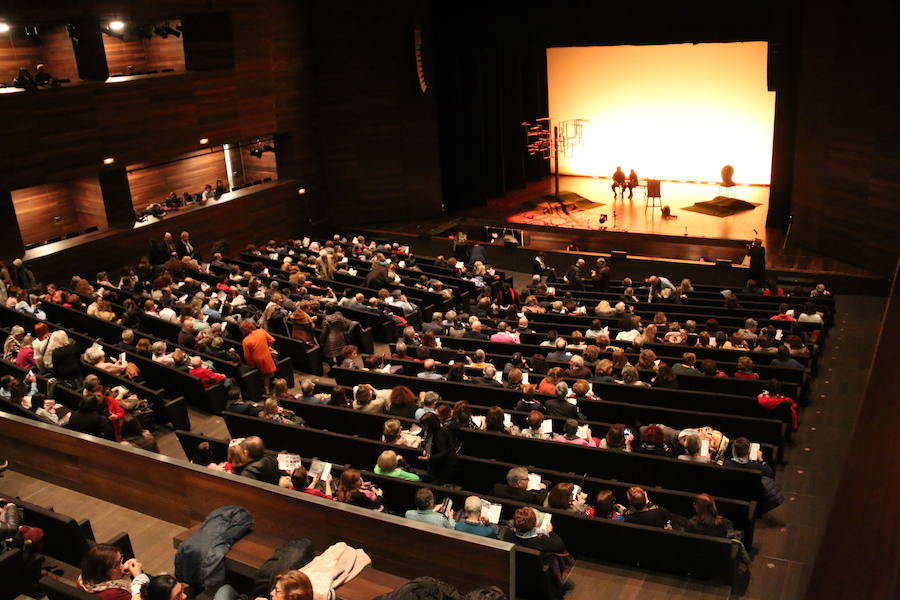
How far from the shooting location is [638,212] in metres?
18.0

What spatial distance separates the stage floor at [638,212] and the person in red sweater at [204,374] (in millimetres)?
10126

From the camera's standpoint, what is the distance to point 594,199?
19281mm

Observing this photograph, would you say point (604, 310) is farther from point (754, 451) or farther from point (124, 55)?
point (124, 55)

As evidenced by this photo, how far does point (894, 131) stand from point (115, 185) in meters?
13.6

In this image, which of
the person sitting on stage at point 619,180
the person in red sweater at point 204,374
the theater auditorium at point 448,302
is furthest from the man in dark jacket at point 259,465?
the person sitting on stage at point 619,180

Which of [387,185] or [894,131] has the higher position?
[894,131]

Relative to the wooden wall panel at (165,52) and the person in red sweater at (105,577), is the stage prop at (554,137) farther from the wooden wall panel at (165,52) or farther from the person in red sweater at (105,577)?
the person in red sweater at (105,577)

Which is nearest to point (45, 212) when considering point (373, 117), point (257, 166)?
point (257, 166)

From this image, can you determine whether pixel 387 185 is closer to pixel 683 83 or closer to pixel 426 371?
pixel 683 83

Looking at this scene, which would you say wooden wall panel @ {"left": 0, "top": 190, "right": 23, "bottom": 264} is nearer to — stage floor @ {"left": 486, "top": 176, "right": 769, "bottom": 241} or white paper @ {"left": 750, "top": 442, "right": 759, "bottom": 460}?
stage floor @ {"left": 486, "top": 176, "right": 769, "bottom": 241}

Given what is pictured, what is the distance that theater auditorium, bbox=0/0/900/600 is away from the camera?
5242 millimetres

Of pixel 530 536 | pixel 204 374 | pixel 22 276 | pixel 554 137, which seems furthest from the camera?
pixel 554 137

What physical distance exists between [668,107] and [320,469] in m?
16.4

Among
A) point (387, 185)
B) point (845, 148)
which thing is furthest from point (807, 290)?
point (387, 185)
